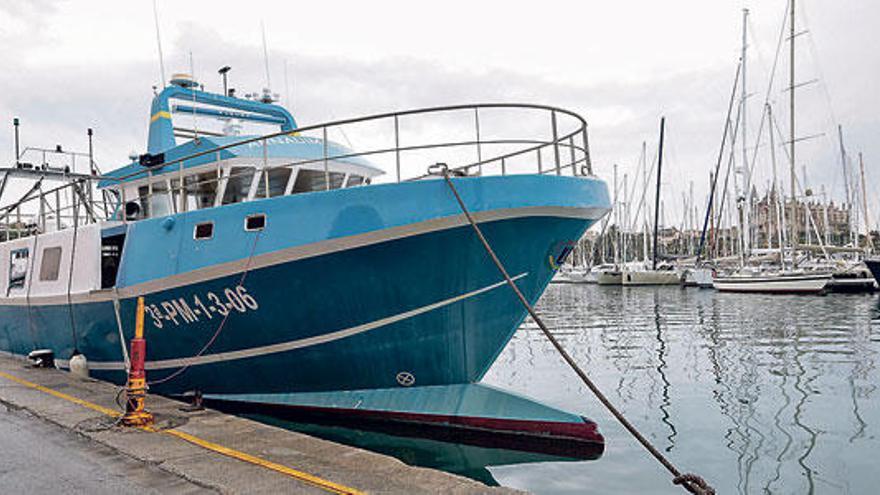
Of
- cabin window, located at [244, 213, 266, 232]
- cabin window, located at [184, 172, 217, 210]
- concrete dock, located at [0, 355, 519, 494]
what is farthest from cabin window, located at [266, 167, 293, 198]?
concrete dock, located at [0, 355, 519, 494]

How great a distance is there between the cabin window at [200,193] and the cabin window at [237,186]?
0.28 metres

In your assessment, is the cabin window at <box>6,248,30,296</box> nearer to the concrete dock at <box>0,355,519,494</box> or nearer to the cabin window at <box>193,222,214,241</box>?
the concrete dock at <box>0,355,519,494</box>

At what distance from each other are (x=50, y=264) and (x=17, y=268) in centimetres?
178

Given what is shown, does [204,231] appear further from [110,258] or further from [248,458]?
[248,458]

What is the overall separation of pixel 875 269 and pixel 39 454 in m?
36.4

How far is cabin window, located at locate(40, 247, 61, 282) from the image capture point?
9.19 meters

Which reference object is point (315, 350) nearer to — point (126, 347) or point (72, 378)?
point (126, 347)

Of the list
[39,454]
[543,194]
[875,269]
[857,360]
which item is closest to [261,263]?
[39,454]

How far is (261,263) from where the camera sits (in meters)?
6.63

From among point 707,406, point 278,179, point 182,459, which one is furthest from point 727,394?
point 182,459

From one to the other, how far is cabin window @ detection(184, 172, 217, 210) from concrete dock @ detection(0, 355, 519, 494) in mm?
3070

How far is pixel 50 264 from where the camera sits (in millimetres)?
9383

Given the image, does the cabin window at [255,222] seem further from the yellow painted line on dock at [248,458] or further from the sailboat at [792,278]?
the sailboat at [792,278]

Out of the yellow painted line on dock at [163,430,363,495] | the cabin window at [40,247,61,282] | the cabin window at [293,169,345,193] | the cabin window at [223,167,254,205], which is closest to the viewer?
the yellow painted line on dock at [163,430,363,495]
